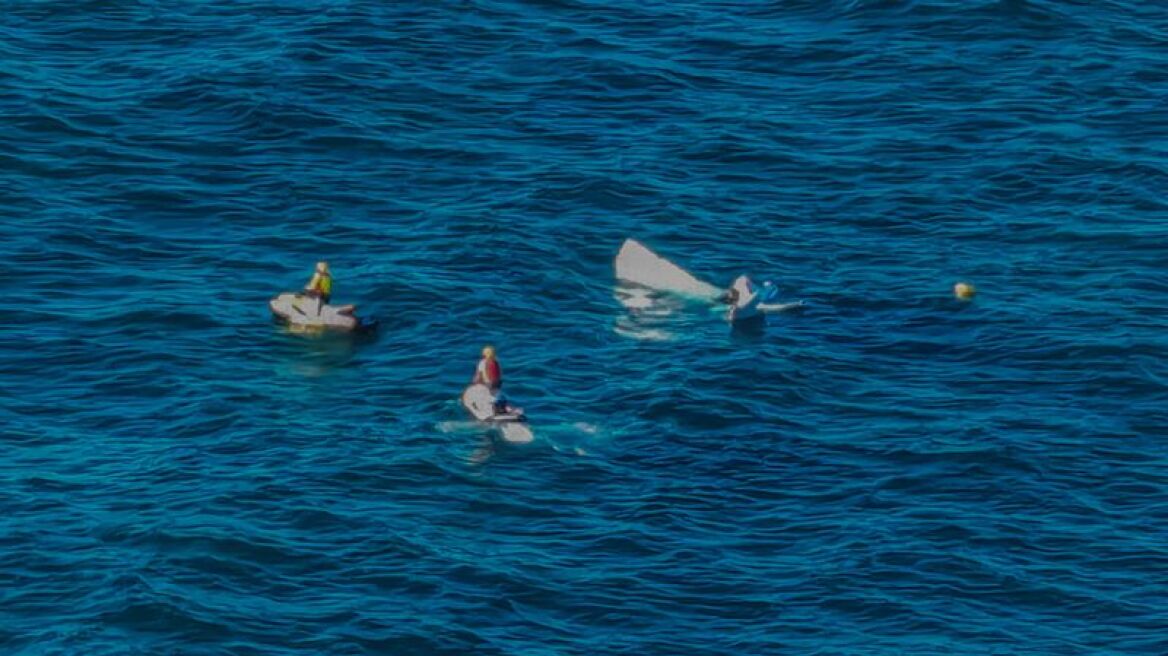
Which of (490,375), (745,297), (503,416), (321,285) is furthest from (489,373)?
(745,297)

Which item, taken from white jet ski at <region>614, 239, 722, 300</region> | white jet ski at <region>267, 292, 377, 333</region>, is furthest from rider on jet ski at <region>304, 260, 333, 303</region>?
white jet ski at <region>614, 239, 722, 300</region>

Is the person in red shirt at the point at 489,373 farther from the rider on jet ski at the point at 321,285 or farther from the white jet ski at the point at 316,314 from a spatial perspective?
the rider on jet ski at the point at 321,285

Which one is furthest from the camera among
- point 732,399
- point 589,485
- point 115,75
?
point 115,75

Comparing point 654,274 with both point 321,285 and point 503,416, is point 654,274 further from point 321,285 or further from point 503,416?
point 503,416

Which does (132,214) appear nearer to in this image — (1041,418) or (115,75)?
(115,75)

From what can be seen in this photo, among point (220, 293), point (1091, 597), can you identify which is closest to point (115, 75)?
point (220, 293)

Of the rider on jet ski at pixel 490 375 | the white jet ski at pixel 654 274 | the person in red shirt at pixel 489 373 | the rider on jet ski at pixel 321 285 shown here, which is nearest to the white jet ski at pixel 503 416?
the rider on jet ski at pixel 490 375
